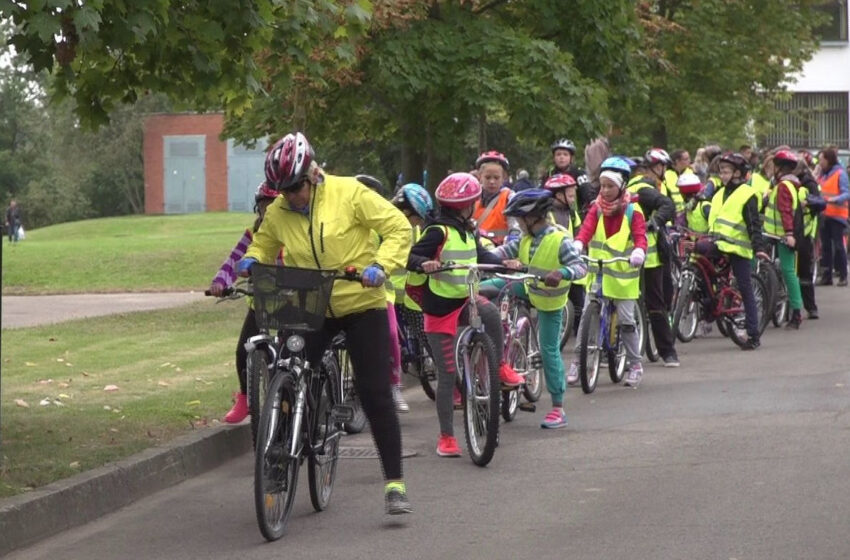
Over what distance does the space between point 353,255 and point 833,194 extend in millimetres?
17367

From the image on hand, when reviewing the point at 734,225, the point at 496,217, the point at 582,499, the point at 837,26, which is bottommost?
the point at 582,499

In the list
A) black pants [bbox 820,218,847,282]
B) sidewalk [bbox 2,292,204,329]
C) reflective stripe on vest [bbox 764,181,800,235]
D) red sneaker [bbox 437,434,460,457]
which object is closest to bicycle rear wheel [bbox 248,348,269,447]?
red sneaker [bbox 437,434,460,457]

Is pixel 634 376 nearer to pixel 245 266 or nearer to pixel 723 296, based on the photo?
pixel 723 296

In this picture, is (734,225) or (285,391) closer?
(285,391)

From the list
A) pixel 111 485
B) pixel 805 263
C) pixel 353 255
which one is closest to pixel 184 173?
pixel 805 263

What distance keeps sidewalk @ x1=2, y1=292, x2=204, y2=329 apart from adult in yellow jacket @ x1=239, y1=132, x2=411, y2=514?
1259cm

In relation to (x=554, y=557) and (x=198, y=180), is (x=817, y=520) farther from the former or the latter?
(x=198, y=180)

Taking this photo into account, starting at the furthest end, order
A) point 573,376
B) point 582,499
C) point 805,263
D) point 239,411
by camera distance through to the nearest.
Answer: point 805,263 → point 573,376 → point 239,411 → point 582,499

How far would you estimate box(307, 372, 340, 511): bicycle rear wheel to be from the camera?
873cm

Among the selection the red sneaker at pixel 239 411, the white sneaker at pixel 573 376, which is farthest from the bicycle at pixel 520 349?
the red sneaker at pixel 239 411

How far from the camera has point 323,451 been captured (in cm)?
878

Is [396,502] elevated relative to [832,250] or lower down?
lower down

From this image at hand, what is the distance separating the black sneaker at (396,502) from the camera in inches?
338

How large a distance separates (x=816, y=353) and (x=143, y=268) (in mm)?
18464
